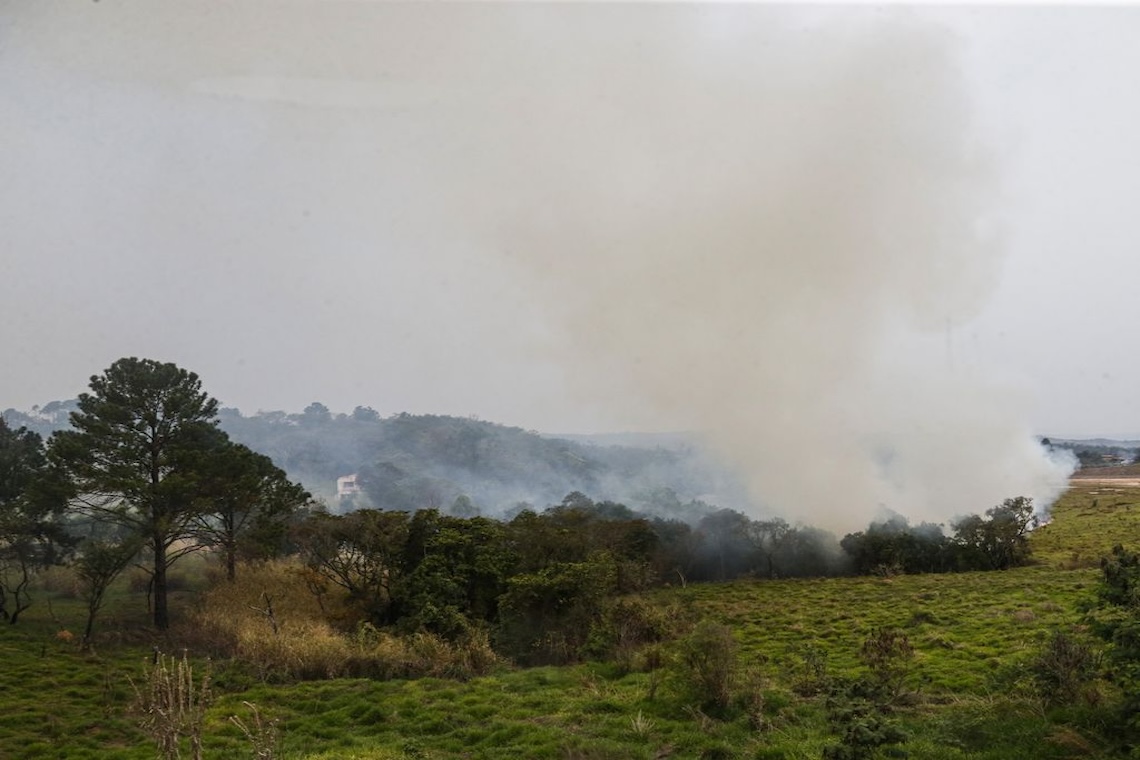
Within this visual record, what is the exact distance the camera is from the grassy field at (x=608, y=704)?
6.60m

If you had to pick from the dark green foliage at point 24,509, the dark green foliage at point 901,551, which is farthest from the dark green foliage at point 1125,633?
the dark green foliage at point 901,551

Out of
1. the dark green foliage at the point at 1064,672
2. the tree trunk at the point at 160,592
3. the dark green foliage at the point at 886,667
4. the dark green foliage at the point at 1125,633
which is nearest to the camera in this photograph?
the dark green foliage at the point at 1125,633

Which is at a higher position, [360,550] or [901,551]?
[360,550]

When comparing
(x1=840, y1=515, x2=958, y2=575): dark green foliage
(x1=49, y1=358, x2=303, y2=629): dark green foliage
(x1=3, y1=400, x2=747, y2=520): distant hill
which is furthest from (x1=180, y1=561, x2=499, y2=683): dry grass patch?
(x1=3, y1=400, x2=747, y2=520): distant hill

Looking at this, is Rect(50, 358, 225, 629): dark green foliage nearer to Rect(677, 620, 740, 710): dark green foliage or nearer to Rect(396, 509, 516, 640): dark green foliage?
Rect(396, 509, 516, 640): dark green foliage

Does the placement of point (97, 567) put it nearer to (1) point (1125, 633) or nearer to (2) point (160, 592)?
(2) point (160, 592)

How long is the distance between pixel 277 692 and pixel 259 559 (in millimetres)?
11531

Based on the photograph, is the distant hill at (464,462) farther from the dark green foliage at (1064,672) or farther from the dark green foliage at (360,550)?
the dark green foliage at (1064,672)

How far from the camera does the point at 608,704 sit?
8.75 metres

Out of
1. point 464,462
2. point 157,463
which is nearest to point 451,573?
point 157,463

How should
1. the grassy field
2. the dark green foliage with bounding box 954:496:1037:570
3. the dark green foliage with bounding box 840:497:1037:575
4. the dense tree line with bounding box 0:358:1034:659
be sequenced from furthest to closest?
1. the dark green foliage with bounding box 840:497:1037:575
2. the dark green foliage with bounding box 954:496:1037:570
3. the dense tree line with bounding box 0:358:1034:659
4. the grassy field

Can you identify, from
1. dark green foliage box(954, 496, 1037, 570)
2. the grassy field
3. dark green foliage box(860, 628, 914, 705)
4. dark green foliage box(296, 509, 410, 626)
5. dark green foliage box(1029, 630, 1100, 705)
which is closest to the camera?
dark green foliage box(1029, 630, 1100, 705)

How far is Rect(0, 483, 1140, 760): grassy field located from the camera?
6602 millimetres

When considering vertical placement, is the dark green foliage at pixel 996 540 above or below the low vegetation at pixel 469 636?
below
